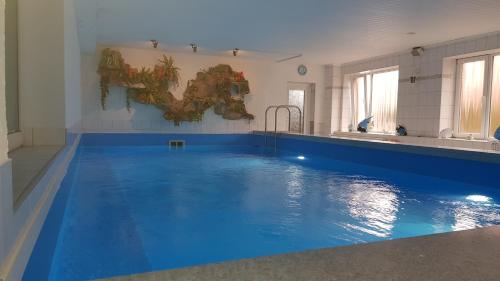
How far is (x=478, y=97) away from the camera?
693cm

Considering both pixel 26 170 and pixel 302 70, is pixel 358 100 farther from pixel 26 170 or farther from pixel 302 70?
pixel 26 170

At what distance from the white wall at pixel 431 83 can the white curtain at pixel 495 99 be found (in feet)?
1.34

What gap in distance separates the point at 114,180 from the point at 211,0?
275cm

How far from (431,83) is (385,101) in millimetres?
1651

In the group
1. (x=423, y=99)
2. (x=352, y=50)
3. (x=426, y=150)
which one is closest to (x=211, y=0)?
(x=426, y=150)

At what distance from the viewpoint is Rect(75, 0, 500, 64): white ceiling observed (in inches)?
195

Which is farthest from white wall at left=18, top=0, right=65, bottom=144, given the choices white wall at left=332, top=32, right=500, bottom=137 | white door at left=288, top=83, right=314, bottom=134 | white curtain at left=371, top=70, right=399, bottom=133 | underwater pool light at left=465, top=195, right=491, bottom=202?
white door at left=288, top=83, right=314, bottom=134

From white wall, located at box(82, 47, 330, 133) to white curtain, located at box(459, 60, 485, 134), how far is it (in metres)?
3.85

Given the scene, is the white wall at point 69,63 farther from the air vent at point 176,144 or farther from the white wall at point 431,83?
the white wall at point 431,83

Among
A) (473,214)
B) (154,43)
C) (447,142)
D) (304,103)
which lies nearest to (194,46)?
(154,43)

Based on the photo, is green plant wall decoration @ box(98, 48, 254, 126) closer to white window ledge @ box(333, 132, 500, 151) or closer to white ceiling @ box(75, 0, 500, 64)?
white ceiling @ box(75, 0, 500, 64)

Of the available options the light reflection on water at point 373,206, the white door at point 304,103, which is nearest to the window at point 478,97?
the light reflection on water at point 373,206

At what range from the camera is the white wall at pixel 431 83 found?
681cm

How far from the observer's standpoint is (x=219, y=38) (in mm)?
7293
